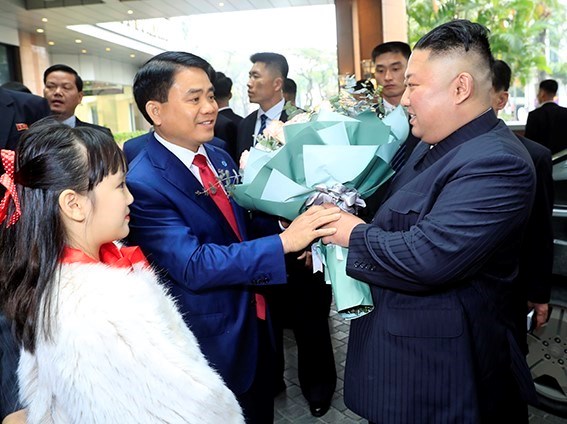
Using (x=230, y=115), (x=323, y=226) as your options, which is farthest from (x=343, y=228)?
(x=230, y=115)

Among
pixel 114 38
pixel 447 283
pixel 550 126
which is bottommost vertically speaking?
pixel 447 283

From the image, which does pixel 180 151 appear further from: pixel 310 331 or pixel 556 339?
pixel 556 339

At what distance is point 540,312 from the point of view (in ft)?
8.74

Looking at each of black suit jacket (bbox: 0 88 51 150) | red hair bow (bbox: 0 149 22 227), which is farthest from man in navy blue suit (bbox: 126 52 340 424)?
black suit jacket (bbox: 0 88 51 150)

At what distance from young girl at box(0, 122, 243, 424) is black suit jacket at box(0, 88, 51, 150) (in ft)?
5.08

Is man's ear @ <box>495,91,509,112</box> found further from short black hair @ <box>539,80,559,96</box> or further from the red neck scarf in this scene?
short black hair @ <box>539,80,559,96</box>

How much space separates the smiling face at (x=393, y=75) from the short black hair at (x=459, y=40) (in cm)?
243

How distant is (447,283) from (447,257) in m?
0.13

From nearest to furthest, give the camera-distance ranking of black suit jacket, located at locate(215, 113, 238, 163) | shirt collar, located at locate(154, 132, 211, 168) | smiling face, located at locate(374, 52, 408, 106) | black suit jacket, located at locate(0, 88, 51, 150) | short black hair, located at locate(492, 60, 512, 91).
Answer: shirt collar, located at locate(154, 132, 211, 168)
black suit jacket, located at locate(0, 88, 51, 150)
short black hair, located at locate(492, 60, 512, 91)
smiling face, located at locate(374, 52, 408, 106)
black suit jacket, located at locate(215, 113, 238, 163)

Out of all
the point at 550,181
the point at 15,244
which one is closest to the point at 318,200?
the point at 15,244

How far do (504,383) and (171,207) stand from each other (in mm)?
1226

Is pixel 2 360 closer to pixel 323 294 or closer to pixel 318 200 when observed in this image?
pixel 318 200

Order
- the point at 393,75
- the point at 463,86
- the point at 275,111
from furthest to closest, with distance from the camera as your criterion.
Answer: the point at 275,111 → the point at 393,75 → the point at 463,86

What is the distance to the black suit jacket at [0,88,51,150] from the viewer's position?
2.78m
